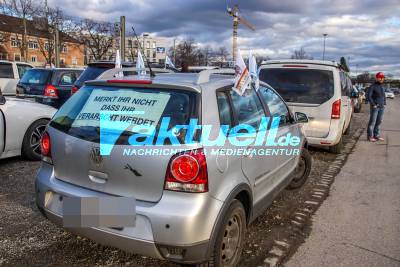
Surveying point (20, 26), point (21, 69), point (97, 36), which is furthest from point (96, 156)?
point (97, 36)

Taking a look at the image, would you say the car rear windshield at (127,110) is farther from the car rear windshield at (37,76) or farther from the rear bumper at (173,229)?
the car rear windshield at (37,76)

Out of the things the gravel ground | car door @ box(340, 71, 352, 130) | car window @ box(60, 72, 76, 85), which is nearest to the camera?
the gravel ground

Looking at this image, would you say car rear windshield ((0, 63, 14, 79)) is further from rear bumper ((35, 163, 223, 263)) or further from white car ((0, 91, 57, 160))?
rear bumper ((35, 163, 223, 263))

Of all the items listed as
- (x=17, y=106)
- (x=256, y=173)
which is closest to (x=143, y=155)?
(x=256, y=173)

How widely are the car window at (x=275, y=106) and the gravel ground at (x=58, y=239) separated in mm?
1147

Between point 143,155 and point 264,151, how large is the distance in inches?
54.6

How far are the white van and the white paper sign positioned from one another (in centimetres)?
497

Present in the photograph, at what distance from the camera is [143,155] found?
103 inches

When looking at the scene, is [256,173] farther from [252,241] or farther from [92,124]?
[92,124]

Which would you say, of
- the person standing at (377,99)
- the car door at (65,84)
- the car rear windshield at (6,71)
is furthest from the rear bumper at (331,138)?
the car rear windshield at (6,71)

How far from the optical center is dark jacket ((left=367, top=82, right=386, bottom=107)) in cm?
1011

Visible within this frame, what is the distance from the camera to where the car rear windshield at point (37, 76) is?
10.3m

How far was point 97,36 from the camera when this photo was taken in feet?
174

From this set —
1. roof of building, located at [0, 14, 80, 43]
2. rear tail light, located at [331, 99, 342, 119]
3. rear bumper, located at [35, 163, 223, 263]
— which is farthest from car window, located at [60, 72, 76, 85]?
roof of building, located at [0, 14, 80, 43]
